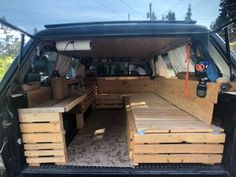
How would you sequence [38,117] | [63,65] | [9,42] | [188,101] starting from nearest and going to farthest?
[38,117]
[188,101]
[9,42]
[63,65]

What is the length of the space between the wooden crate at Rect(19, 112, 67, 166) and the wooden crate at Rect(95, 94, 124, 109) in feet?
11.4

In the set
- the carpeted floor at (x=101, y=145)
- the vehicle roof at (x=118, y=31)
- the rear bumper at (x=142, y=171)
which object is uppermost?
the vehicle roof at (x=118, y=31)

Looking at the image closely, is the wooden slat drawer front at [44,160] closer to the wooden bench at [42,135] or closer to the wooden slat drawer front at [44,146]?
the wooden bench at [42,135]

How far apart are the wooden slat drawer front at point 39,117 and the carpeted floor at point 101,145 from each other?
20.3 inches

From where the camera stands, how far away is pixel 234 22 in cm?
163

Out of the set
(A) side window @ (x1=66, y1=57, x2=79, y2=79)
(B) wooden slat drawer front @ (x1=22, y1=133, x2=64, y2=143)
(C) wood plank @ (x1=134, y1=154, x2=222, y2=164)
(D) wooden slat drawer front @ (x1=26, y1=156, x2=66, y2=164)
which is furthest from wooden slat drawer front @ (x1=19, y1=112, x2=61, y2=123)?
(A) side window @ (x1=66, y1=57, x2=79, y2=79)

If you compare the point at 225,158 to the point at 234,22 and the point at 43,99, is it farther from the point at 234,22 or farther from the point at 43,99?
the point at 43,99

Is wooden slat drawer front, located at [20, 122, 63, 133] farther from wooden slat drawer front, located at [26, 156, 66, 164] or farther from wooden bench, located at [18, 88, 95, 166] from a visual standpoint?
wooden slat drawer front, located at [26, 156, 66, 164]

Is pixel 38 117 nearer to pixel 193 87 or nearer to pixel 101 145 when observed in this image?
pixel 101 145

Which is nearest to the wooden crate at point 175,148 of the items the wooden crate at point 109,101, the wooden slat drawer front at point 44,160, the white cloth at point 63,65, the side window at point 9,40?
the wooden slat drawer front at point 44,160

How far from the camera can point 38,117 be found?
212 cm

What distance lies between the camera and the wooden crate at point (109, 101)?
18.6ft

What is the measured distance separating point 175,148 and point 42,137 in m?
1.32

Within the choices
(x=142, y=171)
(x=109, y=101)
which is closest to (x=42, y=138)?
(x=142, y=171)
